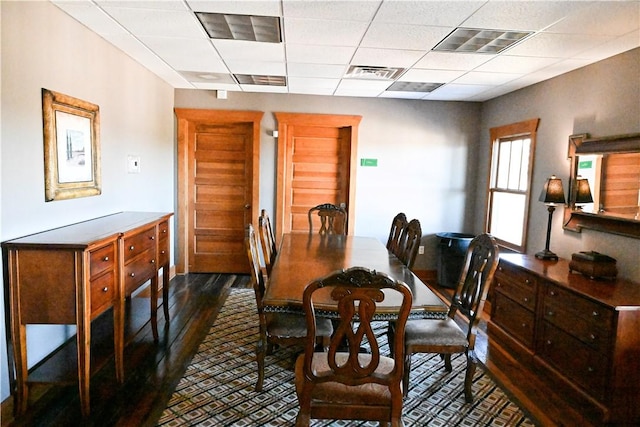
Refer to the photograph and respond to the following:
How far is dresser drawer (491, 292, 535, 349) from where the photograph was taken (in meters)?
3.09

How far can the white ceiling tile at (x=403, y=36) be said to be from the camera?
274 cm

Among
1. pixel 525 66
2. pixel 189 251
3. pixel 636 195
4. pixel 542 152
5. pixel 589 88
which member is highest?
pixel 525 66

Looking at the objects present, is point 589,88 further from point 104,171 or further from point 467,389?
point 104,171

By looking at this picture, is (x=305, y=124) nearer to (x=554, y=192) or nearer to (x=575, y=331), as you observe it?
(x=554, y=192)

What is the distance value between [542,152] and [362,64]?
78.2 inches

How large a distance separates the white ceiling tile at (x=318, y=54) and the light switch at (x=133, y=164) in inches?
69.7

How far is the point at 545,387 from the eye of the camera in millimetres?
2770

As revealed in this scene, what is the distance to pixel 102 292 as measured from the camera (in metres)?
2.30

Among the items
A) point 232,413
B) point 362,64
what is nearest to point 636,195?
point 362,64

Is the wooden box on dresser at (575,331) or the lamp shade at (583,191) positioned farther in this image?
the lamp shade at (583,191)

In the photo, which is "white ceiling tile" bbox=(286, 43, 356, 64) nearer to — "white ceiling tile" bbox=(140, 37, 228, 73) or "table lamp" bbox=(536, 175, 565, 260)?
"white ceiling tile" bbox=(140, 37, 228, 73)

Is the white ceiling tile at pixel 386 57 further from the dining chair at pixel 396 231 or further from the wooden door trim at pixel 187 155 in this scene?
the wooden door trim at pixel 187 155

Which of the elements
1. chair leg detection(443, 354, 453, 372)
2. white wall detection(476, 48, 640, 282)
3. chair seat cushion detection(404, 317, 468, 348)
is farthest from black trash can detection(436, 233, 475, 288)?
chair seat cushion detection(404, 317, 468, 348)

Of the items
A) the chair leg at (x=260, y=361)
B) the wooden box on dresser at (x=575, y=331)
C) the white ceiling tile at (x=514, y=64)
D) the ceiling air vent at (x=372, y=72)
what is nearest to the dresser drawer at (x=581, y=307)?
the wooden box on dresser at (x=575, y=331)
